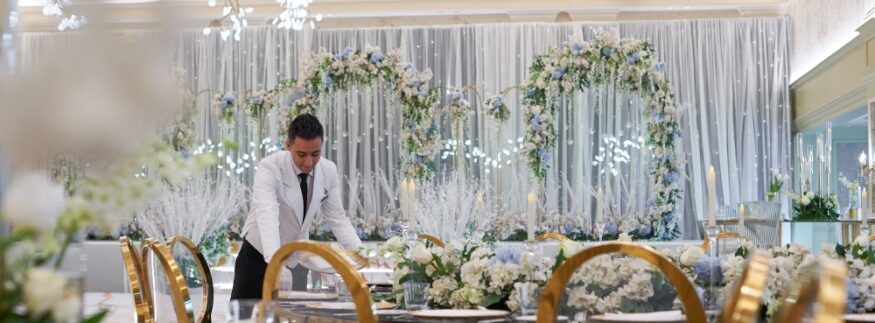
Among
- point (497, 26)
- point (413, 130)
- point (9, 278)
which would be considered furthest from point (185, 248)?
point (497, 26)

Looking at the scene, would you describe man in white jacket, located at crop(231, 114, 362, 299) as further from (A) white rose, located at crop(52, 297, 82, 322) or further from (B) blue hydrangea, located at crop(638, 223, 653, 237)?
(B) blue hydrangea, located at crop(638, 223, 653, 237)

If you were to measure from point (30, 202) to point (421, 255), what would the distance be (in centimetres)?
232

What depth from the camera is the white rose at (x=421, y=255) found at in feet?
10.1

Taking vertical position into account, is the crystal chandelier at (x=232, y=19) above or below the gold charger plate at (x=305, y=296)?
above

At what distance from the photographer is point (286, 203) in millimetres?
4734

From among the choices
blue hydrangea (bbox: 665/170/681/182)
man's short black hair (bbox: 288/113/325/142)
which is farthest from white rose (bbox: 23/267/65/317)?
blue hydrangea (bbox: 665/170/681/182)

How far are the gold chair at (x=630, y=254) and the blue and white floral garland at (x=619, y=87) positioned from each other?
21.8 ft

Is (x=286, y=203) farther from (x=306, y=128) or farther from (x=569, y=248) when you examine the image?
(x=569, y=248)

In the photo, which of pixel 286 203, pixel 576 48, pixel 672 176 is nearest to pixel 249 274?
pixel 286 203

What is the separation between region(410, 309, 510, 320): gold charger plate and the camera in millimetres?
2652

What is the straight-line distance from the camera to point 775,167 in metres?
11.3

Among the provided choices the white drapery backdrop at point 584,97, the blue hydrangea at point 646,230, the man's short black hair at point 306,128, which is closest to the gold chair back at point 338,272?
the man's short black hair at point 306,128

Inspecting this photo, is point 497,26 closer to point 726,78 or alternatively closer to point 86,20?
point 726,78

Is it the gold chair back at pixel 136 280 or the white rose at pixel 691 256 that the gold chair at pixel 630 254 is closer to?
the white rose at pixel 691 256
